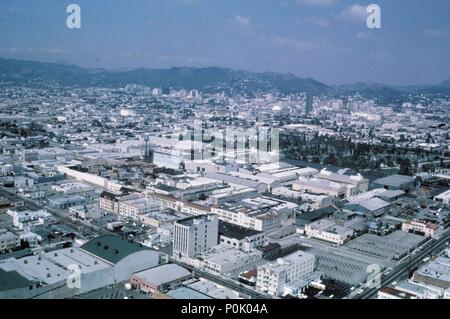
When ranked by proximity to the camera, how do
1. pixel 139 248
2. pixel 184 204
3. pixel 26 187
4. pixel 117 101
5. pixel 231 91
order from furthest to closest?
pixel 231 91 < pixel 117 101 < pixel 26 187 < pixel 184 204 < pixel 139 248

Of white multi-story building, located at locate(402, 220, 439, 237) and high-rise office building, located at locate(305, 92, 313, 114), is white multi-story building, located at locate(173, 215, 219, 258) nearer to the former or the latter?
white multi-story building, located at locate(402, 220, 439, 237)

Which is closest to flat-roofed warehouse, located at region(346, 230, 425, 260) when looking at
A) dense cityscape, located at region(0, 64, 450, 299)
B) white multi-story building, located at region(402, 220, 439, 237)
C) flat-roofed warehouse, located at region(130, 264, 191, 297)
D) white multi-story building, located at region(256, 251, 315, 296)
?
dense cityscape, located at region(0, 64, 450, 299)

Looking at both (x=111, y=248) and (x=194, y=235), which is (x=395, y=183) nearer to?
(x=194, y=235)

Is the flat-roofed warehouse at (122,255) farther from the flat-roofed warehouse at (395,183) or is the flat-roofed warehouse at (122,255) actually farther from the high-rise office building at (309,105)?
the high-rise office building at (309,105)

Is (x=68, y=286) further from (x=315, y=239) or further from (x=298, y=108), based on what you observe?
(x=298, y=108)

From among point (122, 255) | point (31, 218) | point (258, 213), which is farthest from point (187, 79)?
point (122, 255)
